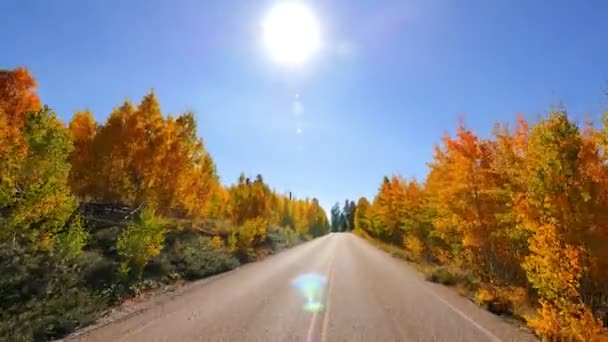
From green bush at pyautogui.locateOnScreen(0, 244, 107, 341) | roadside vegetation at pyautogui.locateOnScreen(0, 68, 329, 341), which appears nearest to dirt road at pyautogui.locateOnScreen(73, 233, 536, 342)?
green bush at pyautogui.locateOnScreen(0, 244, 107, 341)

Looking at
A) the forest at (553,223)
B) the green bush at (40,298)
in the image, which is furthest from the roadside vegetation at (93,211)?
the forest at (553,223)

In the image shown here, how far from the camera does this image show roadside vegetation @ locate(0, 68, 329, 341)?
1148cm

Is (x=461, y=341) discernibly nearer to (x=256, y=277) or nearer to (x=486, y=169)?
(x=486, y=169)

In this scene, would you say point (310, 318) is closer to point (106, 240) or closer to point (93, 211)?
point (106, 240)

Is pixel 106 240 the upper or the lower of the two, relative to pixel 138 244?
upper

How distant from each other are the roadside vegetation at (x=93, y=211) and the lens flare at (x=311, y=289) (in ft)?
19.4

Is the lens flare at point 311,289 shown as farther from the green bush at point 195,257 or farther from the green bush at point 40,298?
the green bush at point 40,298

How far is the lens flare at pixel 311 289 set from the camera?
1281 centimetres

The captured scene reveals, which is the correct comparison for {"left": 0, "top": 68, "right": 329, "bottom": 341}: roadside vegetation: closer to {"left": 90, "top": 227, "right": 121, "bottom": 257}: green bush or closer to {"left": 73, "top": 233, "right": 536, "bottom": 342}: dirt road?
{"left": 90, "top": 227, "right": 121, "bottom": 257}: green bush

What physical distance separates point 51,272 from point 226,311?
18.4 ft

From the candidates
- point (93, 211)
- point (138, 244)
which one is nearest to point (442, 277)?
point (138, 244)

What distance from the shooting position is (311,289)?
16.5 m

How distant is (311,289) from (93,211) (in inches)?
684

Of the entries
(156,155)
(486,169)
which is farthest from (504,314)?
(156,155)
